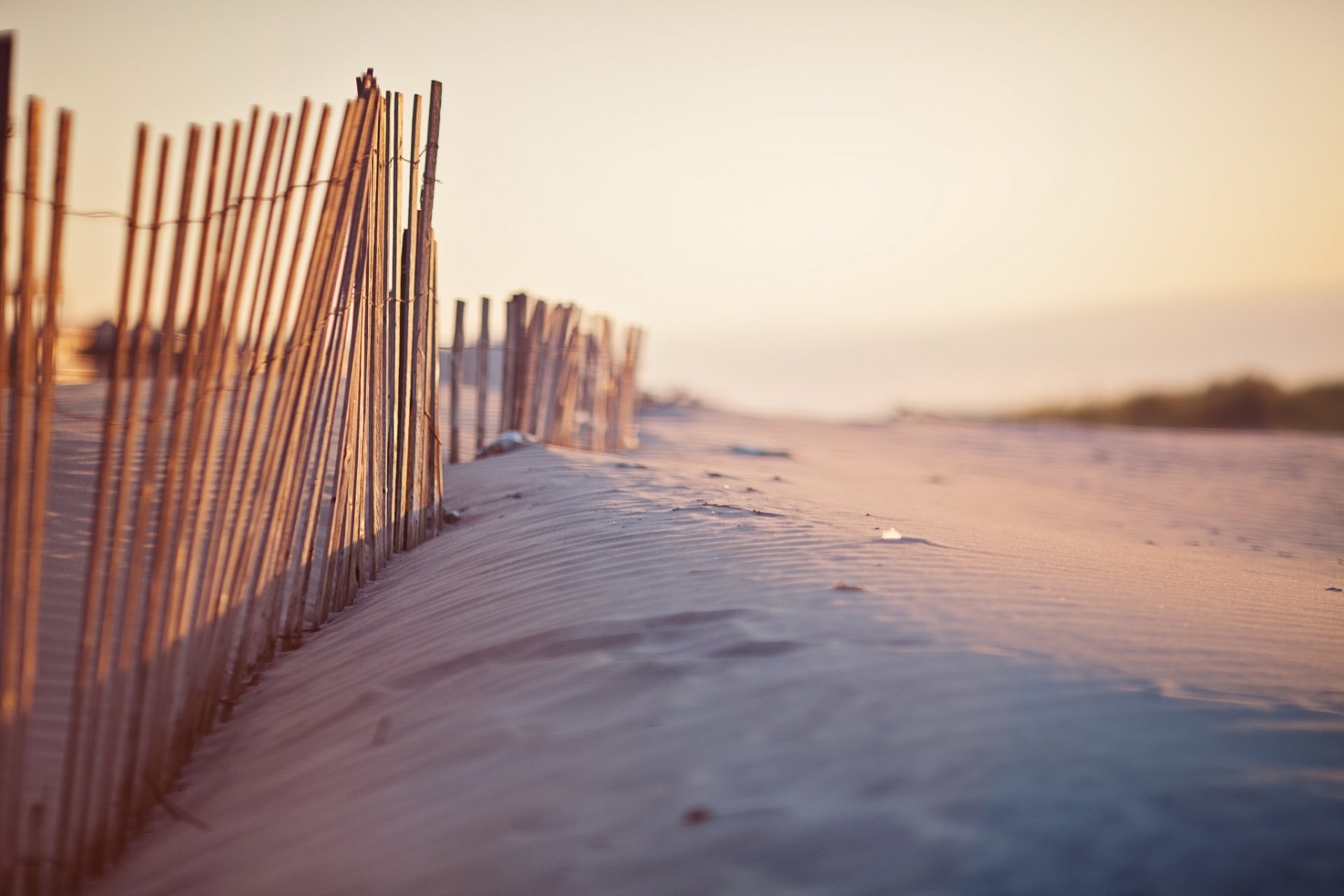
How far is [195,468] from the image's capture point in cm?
274

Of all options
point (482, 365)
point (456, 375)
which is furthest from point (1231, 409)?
point (456, 375)

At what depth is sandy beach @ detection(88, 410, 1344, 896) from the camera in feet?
6.47

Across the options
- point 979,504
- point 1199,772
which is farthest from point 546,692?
point 979,504

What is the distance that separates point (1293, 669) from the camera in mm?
2811

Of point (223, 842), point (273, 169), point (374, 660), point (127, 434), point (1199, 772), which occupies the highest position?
point (273, 169)

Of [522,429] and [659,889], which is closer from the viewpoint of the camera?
[659,889]

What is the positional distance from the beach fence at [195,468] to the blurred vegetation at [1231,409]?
65.0 ft

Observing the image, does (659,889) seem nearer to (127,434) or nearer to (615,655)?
(615,655)

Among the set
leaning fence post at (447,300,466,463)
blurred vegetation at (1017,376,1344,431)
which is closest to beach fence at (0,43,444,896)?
leaning fence post at (447,300,466,463)

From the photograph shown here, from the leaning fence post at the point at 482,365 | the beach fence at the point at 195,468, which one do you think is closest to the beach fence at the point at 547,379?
the leaning fence post at the point at 482,365

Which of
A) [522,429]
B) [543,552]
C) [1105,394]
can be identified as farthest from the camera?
[1105,394]

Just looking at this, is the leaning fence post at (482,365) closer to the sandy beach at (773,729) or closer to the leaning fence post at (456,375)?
the leaning fence post at (456,375)

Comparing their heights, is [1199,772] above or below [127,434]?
below

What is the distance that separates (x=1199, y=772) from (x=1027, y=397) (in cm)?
2482
